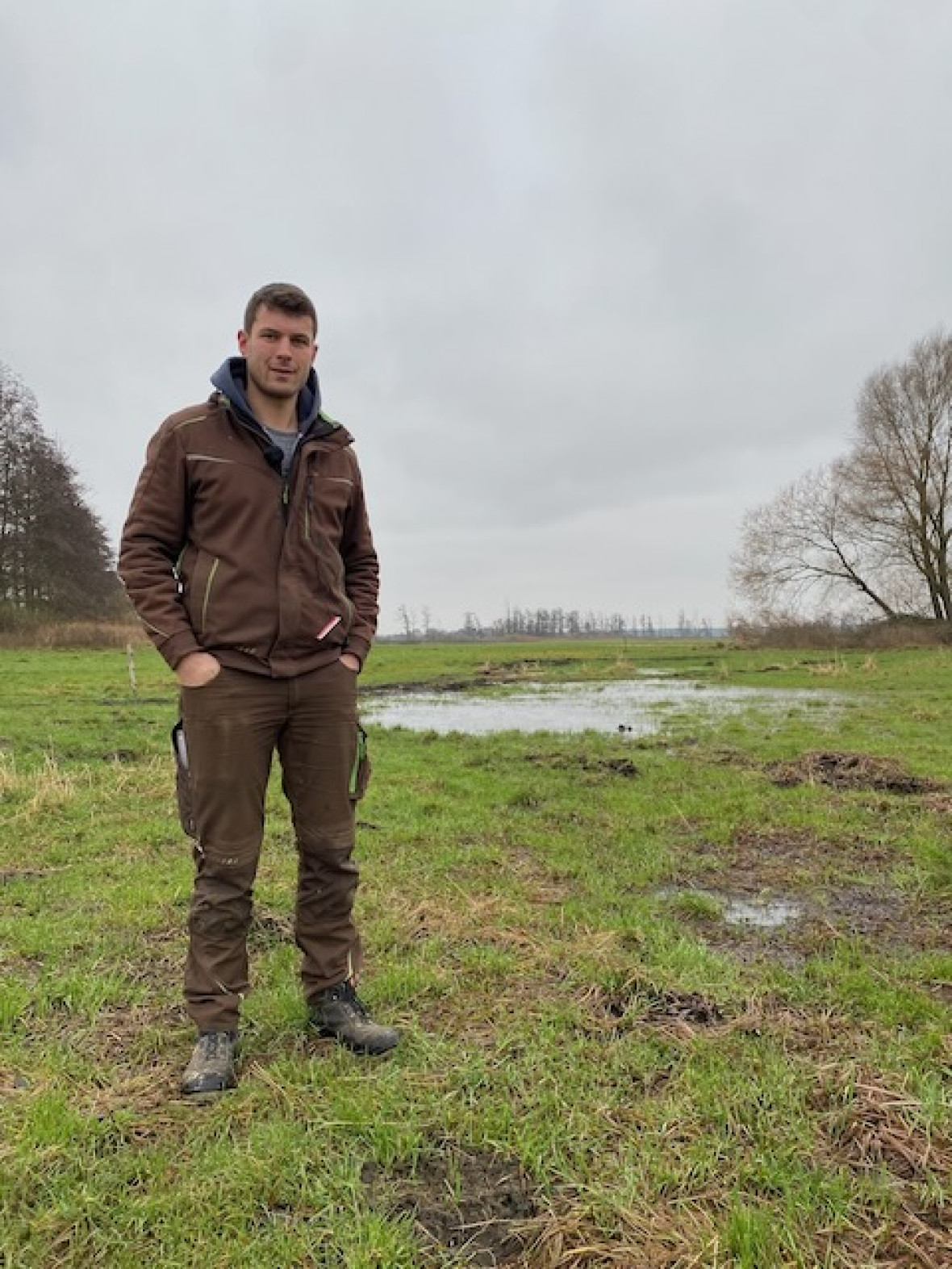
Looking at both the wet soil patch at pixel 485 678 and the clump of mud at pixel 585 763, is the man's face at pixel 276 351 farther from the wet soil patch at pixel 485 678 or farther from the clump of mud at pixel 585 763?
the wet soil patch at pixel 485 678

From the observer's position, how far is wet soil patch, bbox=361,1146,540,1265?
2.20 meters

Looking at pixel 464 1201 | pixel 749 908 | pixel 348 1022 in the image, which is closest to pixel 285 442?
pixel 348 1022

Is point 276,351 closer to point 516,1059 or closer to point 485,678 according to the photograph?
point 516,1059

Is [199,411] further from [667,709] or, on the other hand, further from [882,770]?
[667,709]

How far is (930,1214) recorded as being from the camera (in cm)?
225

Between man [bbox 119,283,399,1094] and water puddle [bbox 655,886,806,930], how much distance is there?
2.62 meters

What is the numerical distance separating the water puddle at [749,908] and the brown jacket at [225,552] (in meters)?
3.27

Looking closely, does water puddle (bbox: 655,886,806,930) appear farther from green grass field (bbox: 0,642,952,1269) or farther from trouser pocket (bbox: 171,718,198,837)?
trouser pocket (bbox: 171,718,198,837)

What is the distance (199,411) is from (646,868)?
4565mm

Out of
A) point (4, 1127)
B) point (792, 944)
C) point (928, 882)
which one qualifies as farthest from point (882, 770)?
point (4, 1127)

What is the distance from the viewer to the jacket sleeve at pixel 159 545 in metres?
2.96

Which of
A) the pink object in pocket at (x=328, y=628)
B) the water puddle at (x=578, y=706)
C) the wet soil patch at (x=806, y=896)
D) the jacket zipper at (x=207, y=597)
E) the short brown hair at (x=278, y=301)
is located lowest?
the wet soil patch at (x=806, y=896)

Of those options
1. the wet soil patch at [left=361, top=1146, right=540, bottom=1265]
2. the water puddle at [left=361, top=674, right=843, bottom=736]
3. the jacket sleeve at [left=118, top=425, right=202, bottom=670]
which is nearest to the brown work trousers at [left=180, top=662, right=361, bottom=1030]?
the jacket sleeve at [left=118, top=425, right=202, bottom=670]

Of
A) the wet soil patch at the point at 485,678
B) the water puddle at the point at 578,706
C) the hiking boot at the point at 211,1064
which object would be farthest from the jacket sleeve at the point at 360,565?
the wet soil patch at the point at 485,678
